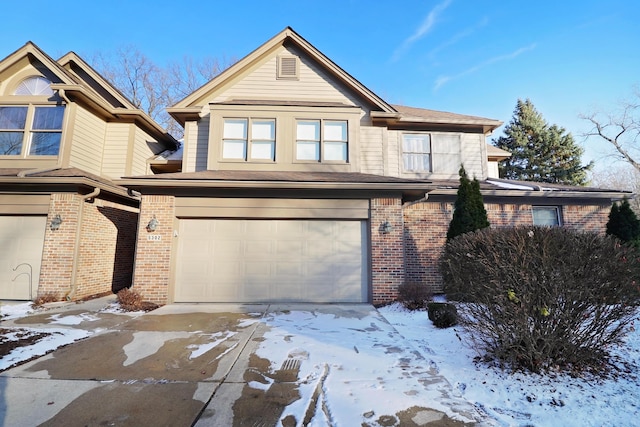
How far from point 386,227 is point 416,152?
13.4ft

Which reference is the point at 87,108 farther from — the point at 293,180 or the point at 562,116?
the point at 562,116

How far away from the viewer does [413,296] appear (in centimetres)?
714

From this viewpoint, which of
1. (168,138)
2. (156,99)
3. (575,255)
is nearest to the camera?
(575,255)

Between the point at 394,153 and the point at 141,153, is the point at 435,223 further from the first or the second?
the point at 141,153

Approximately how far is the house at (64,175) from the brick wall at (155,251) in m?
1.94

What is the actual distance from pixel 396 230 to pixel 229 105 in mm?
6311

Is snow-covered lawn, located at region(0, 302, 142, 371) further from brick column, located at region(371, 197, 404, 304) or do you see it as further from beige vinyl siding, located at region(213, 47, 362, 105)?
beige vinyl siding, located at region(213, 47, 362, 105)

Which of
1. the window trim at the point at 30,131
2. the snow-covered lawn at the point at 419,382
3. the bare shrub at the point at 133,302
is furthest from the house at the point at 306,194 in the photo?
the snow-covered lawn at the point at 419,382

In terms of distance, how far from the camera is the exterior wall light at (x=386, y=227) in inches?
307

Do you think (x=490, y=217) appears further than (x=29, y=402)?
Yes

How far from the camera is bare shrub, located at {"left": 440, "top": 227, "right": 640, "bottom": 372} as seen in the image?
3365 millimetres

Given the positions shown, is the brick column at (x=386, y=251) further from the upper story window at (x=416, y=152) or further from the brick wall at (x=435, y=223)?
the upper story window at (x=416, y=152)

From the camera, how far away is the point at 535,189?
9.57m

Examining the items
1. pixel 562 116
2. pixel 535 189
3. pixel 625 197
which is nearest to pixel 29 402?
pixel 535 189
